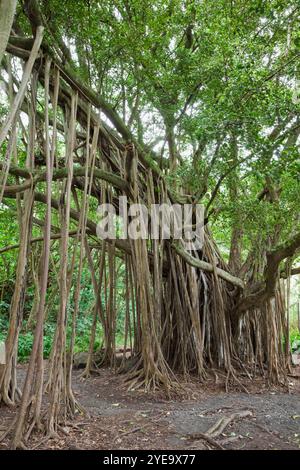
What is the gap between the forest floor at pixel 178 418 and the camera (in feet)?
8.27

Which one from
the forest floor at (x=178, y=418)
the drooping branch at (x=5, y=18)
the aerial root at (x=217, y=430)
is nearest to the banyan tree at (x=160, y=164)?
the drooping branch at (x=5, y=18)

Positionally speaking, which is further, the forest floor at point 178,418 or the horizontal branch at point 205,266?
the horizontal branch at point 205,266

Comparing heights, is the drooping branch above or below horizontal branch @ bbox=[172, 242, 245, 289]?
above

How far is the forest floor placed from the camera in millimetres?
2520

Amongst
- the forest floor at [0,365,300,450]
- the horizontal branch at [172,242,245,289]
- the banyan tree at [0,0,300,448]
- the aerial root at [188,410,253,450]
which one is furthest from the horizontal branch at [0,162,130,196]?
the aerial root at [188,410,253,450]

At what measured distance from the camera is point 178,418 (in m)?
3.05

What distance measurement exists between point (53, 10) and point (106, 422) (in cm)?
300

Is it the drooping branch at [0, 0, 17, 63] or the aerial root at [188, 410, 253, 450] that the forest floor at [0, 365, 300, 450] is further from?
the drooping branch at [0, 0, 17, 63]

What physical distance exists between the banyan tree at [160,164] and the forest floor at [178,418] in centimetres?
15

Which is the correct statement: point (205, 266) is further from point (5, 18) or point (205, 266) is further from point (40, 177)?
point (5, 18)

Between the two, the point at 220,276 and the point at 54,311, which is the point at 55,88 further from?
the point at 54,311

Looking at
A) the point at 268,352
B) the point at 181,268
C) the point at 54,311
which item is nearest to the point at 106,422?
the point at 181,268

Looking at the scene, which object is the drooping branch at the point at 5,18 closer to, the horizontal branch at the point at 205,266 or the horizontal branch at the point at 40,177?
the horizontal branch at the point at 40,177

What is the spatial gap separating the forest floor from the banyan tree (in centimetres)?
15
